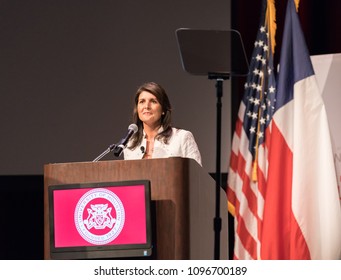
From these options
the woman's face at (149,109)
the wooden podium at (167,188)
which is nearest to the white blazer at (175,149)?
the woman's face at (149,109)

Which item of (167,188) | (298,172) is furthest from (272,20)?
(167,188)

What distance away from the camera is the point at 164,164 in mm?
2969

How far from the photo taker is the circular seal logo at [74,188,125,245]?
9.42ft

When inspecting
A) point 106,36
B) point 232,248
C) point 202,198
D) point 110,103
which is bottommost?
point 232,248

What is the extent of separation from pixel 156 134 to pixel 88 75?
81.5 inches

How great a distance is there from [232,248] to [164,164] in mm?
3026

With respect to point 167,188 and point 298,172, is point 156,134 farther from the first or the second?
point 167,188

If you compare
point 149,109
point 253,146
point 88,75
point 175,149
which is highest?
point 88,75

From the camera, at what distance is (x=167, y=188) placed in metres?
2.95

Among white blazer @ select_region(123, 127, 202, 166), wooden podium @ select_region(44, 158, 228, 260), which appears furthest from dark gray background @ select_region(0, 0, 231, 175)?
wooden podium @ select_region(44, 158, 228, 260)

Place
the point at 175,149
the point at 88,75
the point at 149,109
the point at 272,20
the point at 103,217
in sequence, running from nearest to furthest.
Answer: the point at 103,217, the point at 175,149, the point at 149,109, the point at 272,20, the point at 88,75
